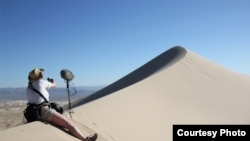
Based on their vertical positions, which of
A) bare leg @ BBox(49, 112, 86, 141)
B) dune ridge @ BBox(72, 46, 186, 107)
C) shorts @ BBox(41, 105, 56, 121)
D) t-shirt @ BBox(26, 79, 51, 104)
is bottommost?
bare leg @ BBox(49, 112, 86, 141)

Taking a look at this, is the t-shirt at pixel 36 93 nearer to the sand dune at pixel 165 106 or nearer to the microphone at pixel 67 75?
the sand dune at pixel 165 106

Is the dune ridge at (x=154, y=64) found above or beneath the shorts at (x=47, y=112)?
above

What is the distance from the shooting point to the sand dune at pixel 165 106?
8.87 metres

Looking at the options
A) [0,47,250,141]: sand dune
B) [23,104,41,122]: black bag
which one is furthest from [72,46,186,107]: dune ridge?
[23,104,41,122]: black bag

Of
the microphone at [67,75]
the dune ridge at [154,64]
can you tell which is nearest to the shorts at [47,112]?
the microphone at [67,75]

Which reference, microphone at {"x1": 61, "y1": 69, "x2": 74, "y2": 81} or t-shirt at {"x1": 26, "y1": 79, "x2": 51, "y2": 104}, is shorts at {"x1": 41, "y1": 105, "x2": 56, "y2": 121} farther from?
microphone at {"x1": 61, "y1": 69, "x2": 74, "y2": 81}

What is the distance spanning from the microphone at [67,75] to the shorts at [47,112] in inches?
33.8

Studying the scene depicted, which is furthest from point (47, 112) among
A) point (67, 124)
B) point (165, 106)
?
point (165, 106)

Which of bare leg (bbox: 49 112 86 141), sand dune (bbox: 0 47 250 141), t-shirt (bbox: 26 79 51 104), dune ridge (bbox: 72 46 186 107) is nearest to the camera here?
t-shirt (bbox: 26 79 51 104)

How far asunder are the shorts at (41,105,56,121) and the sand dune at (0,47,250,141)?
0.22m

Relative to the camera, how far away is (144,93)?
1302 cm

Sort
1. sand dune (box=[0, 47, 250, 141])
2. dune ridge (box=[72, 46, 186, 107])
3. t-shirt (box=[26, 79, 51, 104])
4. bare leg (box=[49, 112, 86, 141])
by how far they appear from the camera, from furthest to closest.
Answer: dune ridge (box=[72, 46, 186, 107]) → sand dune (box=[0, 47, 250, 141]) → bare leg (box=[49, 112, 86, 141]) → t-shirt (box=[26, 79, 51, 104])

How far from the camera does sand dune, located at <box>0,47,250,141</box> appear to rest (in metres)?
8.87

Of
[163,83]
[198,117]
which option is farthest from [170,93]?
[198,117]
